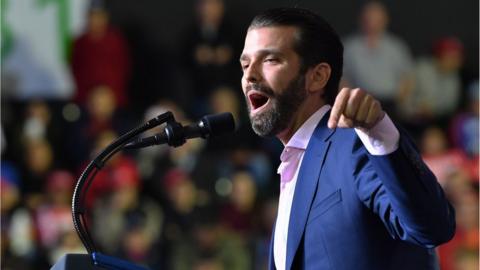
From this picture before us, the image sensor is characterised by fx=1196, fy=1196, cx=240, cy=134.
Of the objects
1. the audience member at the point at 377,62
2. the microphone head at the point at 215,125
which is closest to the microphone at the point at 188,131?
the microphone head at the point at 215,125

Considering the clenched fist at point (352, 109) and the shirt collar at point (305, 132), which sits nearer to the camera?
the clenched fist at point (352, 109)

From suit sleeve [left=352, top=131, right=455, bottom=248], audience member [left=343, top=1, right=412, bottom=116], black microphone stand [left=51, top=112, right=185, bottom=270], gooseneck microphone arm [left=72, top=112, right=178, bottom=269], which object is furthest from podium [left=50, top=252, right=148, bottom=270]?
audience member [left=343, top=1, right=412, bottom=116]

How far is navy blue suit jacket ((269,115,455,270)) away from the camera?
A: 8.07 ft

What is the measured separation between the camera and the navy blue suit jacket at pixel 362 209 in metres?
2.46

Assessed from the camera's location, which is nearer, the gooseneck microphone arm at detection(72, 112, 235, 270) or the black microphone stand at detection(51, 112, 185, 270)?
the black microphone stand at detection(51, 112, 185, 270)

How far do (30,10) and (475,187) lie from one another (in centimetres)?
368

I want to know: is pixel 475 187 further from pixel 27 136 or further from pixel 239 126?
pixel 27 136

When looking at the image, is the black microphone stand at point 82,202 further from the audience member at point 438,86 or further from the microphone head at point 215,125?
the audience member at point 438,86

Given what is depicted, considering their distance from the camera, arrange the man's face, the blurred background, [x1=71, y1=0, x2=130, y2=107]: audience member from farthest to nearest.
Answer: [x1=71, y1=0, x2=130, y2=107]: audience member → the blurred background → the man's face

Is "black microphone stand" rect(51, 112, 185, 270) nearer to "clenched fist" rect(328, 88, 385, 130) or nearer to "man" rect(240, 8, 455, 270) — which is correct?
"man" rect(240, 8, 455, 270)

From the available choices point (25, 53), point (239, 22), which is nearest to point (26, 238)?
point (25, 53)

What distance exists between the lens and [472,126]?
914 centimetres

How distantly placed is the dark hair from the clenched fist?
2.28 ft

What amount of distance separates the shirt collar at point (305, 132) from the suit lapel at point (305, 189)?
9 cm
